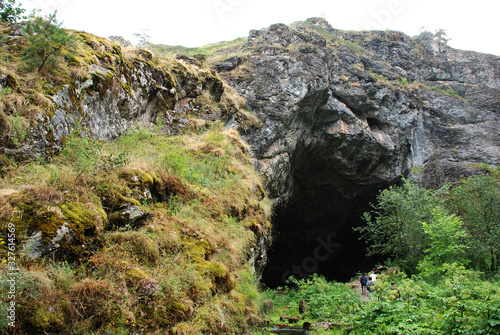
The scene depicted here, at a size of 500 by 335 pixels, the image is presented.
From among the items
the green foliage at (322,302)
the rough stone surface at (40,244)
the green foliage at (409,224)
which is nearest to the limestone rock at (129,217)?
the rough stone surface at (40,244)

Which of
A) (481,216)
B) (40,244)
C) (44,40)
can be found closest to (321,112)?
(481,216)

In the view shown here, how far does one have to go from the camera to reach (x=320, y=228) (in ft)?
84.8

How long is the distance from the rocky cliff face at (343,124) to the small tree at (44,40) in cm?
1023

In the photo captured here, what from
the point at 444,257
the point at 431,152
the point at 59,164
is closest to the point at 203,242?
the point at 59,164

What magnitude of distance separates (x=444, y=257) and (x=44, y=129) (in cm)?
1518

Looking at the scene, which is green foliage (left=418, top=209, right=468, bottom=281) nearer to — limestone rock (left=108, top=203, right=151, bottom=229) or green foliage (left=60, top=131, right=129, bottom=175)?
Answer: limestone rock (left=108, top=203, right=151, bottom=229)

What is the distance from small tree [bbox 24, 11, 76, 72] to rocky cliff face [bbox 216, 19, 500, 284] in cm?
1023

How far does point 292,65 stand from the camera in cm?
1839

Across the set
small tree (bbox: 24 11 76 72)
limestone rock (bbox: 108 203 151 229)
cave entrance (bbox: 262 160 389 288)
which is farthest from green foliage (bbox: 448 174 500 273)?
small tree (bbox: 24 11 76 72)

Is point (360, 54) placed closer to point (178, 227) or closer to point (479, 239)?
point (479, 239)

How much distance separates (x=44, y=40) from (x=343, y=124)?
1703 centimetres

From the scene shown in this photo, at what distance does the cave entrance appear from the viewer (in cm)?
2250

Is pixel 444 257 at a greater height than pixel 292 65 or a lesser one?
lesser

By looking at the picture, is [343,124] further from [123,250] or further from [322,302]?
[123,250]
